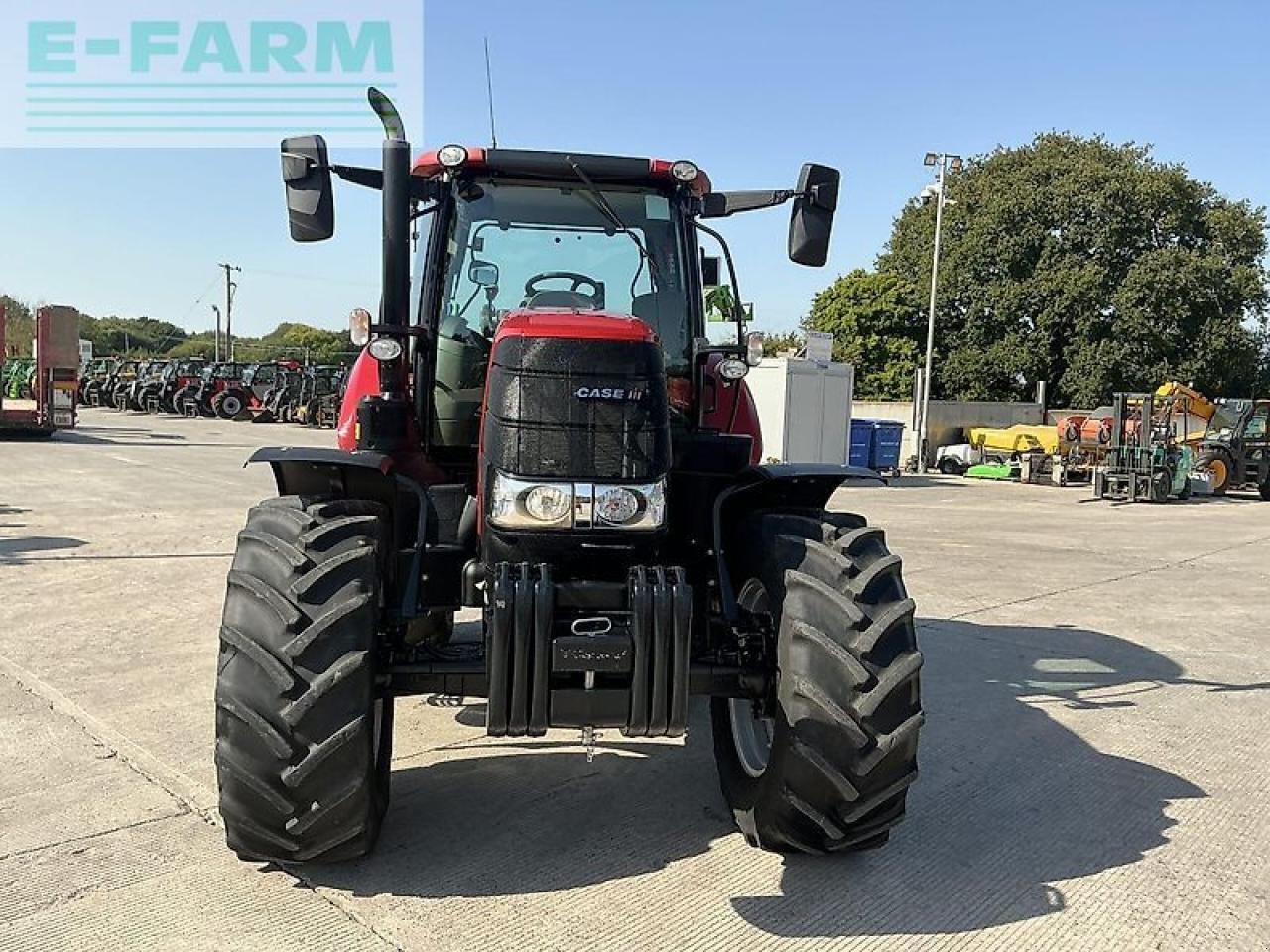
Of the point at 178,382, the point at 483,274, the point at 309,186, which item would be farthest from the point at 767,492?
the point at 178,382

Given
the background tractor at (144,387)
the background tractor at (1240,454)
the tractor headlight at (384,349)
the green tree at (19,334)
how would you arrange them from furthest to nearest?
the green tree at (19,334) < the background tractor at (144,387) < the background tractor at (1240,454) < the tractor headlight at (384,349)

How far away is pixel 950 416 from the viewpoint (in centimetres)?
2836


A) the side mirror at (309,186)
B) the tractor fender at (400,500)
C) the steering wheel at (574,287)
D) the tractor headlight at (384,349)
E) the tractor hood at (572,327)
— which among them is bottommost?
the tractor fender at (400,500)

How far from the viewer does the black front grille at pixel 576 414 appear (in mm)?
3344

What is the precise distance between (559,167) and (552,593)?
198 cm

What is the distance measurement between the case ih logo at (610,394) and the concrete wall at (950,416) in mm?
23106

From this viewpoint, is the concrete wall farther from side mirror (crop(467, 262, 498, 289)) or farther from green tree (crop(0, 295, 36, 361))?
green tree (crop(0, 295, 36, 361))

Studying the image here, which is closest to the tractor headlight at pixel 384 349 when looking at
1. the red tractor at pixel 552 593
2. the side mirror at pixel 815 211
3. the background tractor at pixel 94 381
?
the red tractor at pixel 552 593

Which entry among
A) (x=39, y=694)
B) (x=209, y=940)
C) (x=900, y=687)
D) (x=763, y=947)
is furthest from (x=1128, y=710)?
(x=39, y=694)

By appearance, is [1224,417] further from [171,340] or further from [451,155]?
[171,340]

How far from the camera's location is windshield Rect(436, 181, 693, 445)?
4.29m

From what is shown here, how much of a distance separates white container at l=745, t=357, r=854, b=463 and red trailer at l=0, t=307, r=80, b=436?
A: 13.8 meters

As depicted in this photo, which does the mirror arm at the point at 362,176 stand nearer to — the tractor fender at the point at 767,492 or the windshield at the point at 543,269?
the windshield at the point at 543,269

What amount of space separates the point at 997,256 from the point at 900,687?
37.5m
